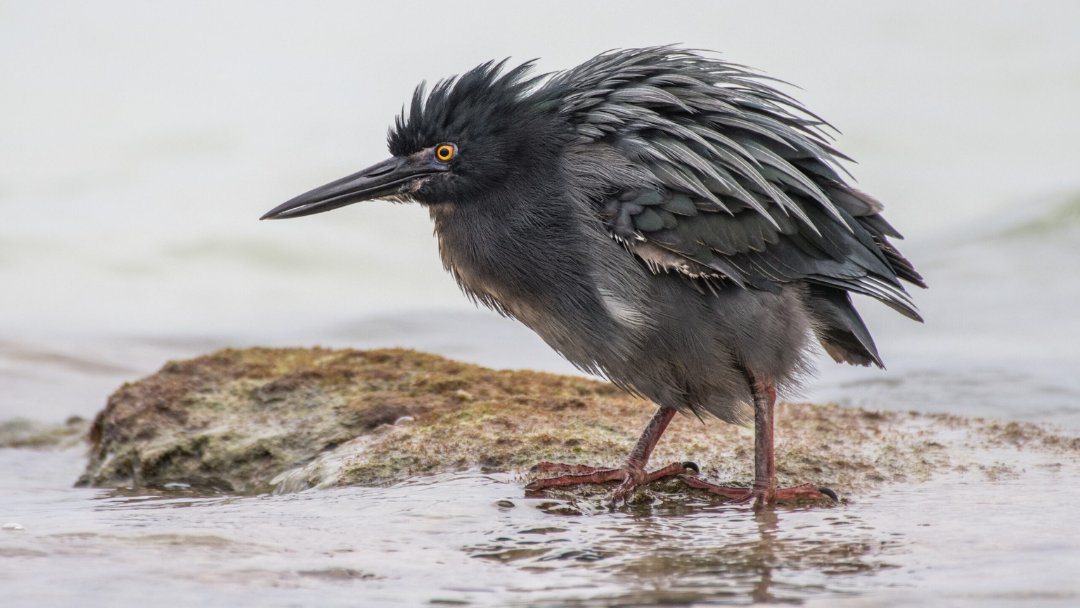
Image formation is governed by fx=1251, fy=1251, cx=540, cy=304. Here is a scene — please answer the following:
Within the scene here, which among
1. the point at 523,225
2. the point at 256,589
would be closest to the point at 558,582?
the point at 256,589

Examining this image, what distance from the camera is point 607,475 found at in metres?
5.80

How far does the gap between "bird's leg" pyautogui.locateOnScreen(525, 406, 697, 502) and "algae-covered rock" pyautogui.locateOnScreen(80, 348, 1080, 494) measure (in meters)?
0.22

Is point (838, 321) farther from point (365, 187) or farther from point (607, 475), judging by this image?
point (365, 187)

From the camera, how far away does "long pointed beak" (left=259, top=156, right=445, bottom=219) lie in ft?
21.4

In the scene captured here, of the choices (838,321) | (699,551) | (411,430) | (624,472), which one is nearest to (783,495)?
(624,472)

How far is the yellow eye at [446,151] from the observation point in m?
6.48

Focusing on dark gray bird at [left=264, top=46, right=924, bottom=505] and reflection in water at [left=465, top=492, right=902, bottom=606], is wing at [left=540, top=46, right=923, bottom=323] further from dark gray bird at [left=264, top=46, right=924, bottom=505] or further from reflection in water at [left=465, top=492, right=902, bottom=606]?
reflection in water at [left=465, top=492, right=902, bottom=606]

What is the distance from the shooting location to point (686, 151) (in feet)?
19.2

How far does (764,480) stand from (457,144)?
2.33 m

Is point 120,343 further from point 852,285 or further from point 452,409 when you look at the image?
point 852,285

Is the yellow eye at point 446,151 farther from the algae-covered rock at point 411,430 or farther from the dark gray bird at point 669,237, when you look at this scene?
the algae-covered rock at point 411,430

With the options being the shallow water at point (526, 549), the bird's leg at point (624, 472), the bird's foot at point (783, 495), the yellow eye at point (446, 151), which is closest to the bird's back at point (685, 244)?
the bird's leg at point (624, 472)

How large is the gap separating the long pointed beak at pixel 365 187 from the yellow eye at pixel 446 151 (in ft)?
0.15

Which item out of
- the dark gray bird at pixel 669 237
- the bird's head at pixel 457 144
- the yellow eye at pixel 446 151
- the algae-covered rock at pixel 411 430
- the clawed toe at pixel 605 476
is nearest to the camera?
the clawed toe at pixel 605 476
